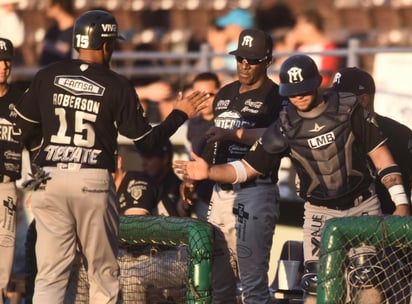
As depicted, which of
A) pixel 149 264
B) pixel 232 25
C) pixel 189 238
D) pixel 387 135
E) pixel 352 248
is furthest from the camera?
pixel 232 25

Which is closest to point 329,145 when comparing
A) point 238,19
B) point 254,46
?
point 254,46

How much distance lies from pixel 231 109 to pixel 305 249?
58.4 inches

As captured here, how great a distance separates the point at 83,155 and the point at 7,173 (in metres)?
2.29

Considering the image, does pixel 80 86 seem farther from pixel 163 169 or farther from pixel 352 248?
pixel 163 169

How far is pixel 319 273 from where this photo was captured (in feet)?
26.8

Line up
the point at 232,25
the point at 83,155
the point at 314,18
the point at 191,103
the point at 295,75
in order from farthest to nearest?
the point at 232,25 → the point at 314,18 → the point at 191,103 → the point at 295,75 → the point at 83,155

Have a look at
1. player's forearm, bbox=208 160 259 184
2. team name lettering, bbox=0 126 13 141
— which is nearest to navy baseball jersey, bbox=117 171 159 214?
team name lettering, bbox=0 126 13 141

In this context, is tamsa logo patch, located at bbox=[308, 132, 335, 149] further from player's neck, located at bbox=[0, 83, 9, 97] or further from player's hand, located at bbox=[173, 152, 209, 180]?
player's neck, located at bbox=[0, 83, 9, 97]

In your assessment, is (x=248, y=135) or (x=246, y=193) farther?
(x=246, y=193)

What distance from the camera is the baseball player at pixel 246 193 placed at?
32.2 ft

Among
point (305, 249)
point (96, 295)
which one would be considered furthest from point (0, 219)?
point (305, 249)

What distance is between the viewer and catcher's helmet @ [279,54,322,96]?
875 centimetres

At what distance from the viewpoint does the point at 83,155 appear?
8562mm

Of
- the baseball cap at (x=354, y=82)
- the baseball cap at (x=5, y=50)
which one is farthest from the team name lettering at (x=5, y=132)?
the baseball cap at (x=354, y=82)
